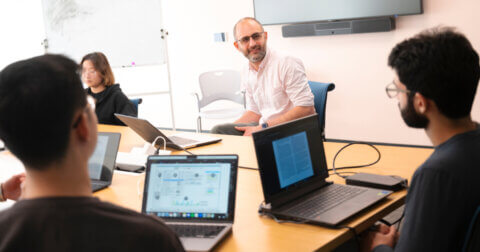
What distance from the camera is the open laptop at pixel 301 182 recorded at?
1734 millimetres

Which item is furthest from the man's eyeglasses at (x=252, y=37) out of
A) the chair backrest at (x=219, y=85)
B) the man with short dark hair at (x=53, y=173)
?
the man with short dark hair at (x=53, y=173)

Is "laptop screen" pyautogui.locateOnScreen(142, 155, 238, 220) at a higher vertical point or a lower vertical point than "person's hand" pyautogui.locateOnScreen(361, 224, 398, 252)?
higher

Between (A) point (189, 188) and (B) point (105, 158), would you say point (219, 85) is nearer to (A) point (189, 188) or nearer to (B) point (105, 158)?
(B) point (105, 158)

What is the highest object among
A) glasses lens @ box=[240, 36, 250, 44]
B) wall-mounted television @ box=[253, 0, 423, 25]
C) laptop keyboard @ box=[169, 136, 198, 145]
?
wall-mounted television @ box=[253, 0, 423, 25]

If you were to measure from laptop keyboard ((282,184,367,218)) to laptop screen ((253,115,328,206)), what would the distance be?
54mm

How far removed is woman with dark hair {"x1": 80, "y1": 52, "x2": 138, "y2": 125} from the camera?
12.7 feet

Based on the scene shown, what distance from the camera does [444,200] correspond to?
1.40 meters

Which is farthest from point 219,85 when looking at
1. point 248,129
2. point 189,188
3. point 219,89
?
point 189,188

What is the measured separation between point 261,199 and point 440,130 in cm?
70

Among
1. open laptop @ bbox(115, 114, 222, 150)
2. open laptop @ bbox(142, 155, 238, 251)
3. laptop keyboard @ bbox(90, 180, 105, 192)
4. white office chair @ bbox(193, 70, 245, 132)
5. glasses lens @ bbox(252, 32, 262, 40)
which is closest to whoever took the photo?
open laptop @ bbox(142, 155, 238, 251)

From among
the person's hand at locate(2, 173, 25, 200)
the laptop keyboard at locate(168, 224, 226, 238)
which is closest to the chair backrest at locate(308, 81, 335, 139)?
the laptop keyboard at locate(168, 224, 226, 238)

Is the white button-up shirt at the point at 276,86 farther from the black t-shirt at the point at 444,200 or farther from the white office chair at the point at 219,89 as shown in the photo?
the black t-shirt at the point at 444,200

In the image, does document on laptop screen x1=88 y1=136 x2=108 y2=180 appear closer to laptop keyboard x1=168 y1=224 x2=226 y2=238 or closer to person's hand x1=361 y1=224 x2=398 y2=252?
laptop keyboard x1=168 y1=224 x2=226 y2=238

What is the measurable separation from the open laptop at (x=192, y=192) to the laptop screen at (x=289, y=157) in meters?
0.13
